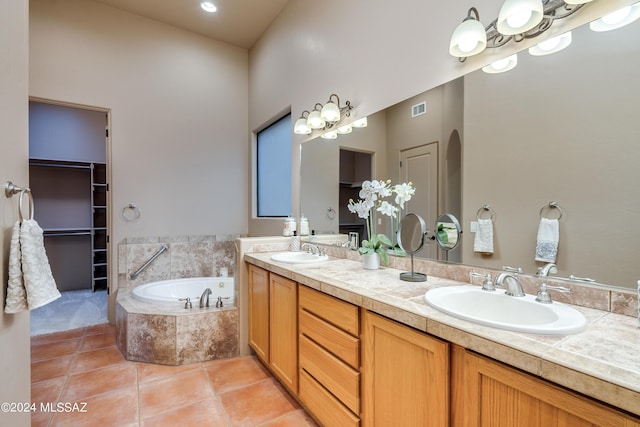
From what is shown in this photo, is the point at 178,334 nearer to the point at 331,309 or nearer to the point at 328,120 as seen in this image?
the point at 331,309

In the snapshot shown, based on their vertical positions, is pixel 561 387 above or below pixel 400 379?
above

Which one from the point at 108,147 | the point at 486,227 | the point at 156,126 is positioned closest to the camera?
the point at 486,227

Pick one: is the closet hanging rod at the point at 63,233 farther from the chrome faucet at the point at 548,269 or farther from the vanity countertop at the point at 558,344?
the chrome faucet at the point at 548,269

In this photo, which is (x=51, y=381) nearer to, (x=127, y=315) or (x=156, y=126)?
(x=127, y=315)

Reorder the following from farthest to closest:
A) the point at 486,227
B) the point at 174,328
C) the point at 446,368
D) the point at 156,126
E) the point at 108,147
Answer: the point at 156,126 < the point at 108,147 < the point at 174,328 < the point at 486,227 < the point at 446,368

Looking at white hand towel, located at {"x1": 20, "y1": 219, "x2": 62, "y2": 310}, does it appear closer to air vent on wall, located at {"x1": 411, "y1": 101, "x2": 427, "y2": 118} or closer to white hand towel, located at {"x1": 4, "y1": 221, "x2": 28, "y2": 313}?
white hand towel, located at {"x1": 4, "y1": 221, "x2": 28, "y2": 313}

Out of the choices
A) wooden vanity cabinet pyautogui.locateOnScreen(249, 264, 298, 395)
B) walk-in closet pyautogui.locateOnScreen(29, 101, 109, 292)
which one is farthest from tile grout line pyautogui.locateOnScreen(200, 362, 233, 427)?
walk-in closet pyautogui.locateOnScreen(29, 101, 109, 292)

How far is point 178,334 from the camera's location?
234 cm

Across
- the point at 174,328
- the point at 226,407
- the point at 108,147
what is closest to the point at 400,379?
the point at 226,407

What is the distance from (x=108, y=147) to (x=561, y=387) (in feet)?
13.4

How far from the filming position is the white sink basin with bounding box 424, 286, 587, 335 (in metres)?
0.81

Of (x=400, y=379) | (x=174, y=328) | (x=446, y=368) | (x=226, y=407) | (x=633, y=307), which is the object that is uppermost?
(x=633, y=307)

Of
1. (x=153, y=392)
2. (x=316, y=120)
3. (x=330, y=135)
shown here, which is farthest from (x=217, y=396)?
(x=316, y=120)

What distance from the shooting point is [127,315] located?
240 cm
